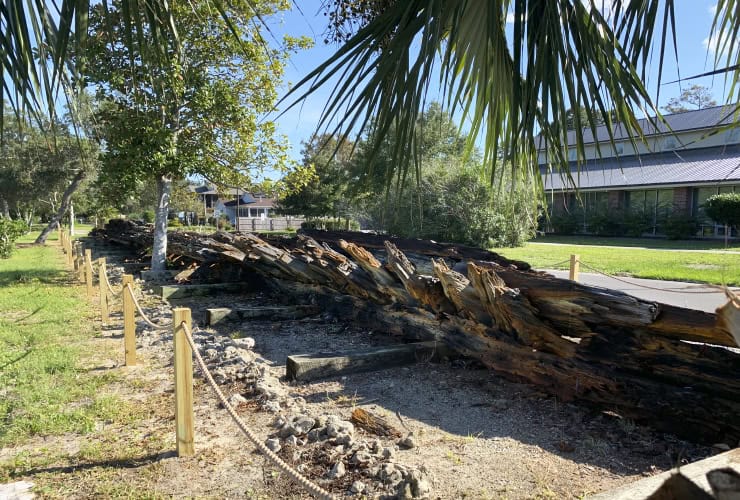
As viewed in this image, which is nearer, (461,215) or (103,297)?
(103,297)

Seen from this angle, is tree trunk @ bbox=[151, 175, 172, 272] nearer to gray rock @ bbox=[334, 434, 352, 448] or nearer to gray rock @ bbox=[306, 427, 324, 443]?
gray rock @ bbox=[306, 427, 324, 443]

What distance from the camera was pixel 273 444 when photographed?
345 cm

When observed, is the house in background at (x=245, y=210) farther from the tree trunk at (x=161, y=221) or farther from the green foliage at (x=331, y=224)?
the tree trunk at (x=161, y=221)

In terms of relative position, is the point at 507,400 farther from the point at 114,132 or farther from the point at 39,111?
the point at 114,132

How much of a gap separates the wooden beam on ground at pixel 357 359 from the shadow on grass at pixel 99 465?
5.16 feet

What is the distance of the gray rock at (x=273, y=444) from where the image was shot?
3.40 meters

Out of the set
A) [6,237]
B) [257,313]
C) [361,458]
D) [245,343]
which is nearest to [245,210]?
[6,237]

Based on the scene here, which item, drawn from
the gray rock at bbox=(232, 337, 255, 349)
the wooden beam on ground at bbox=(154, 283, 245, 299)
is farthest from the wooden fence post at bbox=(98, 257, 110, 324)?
the gray rock at bbox=(232, 337, 255, 349)

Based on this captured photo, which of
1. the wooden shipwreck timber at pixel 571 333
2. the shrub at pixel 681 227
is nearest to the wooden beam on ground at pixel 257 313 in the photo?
the wooden shipwreck timber at pixel 571 333

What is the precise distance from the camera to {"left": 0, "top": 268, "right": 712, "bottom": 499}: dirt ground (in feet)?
9.86

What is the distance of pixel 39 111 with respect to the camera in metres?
2.05

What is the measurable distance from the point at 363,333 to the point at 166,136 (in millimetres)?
6753

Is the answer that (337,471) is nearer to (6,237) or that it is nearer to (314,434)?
(314,434)

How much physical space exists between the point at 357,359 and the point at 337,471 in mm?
2000
